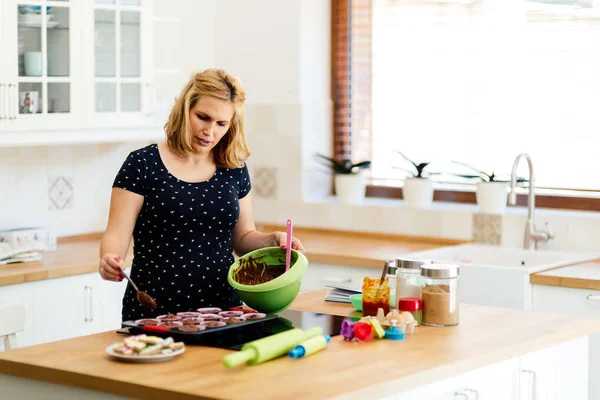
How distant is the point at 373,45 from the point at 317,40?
28 centimetres

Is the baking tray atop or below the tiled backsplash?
below

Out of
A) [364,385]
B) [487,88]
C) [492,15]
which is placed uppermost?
[492,15]

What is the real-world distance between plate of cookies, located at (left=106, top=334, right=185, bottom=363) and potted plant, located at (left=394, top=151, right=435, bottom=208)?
2578mm

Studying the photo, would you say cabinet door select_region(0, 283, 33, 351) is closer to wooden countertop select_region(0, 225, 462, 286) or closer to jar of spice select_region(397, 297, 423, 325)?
wooden countertop select_region(0, 225, 462, 286)

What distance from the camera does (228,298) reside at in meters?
3.05

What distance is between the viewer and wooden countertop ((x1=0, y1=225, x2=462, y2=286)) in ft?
13.0

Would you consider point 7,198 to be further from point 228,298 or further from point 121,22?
point 228,298

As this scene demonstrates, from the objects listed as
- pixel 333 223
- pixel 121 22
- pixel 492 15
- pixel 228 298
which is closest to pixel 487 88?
pixel 492 15

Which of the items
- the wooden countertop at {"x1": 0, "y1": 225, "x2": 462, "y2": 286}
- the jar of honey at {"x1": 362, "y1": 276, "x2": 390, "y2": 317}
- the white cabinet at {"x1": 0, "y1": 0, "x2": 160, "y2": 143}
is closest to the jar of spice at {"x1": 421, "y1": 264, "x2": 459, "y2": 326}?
the jar of honey at {"x1": 362, "y1": 276, "x2": 390, "y2": 317}

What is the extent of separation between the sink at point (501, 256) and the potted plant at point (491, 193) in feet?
0.56

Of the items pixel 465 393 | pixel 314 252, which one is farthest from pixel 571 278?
pixel 465 393

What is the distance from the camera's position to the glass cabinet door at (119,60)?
4395mm

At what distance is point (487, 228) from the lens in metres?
4.60

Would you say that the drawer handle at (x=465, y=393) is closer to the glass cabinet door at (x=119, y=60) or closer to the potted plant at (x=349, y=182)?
the glass cabinet door at (x=119, y=60)
